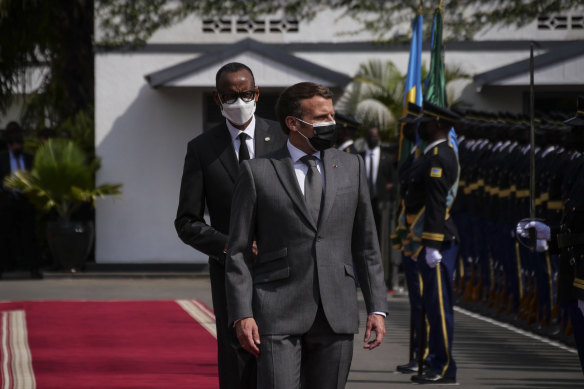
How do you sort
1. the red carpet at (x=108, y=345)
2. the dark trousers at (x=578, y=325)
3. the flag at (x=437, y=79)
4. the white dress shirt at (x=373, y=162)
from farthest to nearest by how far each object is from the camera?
1. the white dress shirt at (x=373, y=162)
2. the flag at (x=437, y=79)
3. the red carpet at (x=108, y=345)
4. the dark trousers at (x=578, y=325)

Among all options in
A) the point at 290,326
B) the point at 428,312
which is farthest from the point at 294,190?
the point at 428,312

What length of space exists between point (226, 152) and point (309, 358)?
1369 mm

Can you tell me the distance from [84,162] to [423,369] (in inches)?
451

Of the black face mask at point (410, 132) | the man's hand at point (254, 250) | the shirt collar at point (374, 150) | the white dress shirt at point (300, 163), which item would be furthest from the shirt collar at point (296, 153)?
the shirt collar at point (374, 150)

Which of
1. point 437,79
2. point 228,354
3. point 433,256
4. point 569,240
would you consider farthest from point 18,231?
point 228,354

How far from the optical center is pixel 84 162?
20328 millimetres

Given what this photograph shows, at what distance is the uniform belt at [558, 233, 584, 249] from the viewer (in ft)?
24.0

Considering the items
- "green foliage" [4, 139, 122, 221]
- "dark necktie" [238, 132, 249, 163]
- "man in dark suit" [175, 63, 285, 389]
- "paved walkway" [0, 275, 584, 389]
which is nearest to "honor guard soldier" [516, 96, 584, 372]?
"paved walkway" [0, 275, 584, 389]

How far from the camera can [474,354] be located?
11.2 meters

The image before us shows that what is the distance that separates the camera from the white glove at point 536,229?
329 inches

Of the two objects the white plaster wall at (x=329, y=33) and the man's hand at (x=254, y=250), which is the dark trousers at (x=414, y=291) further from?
the white plaster wall at (x=329, y=33)

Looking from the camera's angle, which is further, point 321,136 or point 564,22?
point 564,22

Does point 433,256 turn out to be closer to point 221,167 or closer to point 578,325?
point 578,325

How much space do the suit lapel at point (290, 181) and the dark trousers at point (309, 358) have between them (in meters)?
0.41
